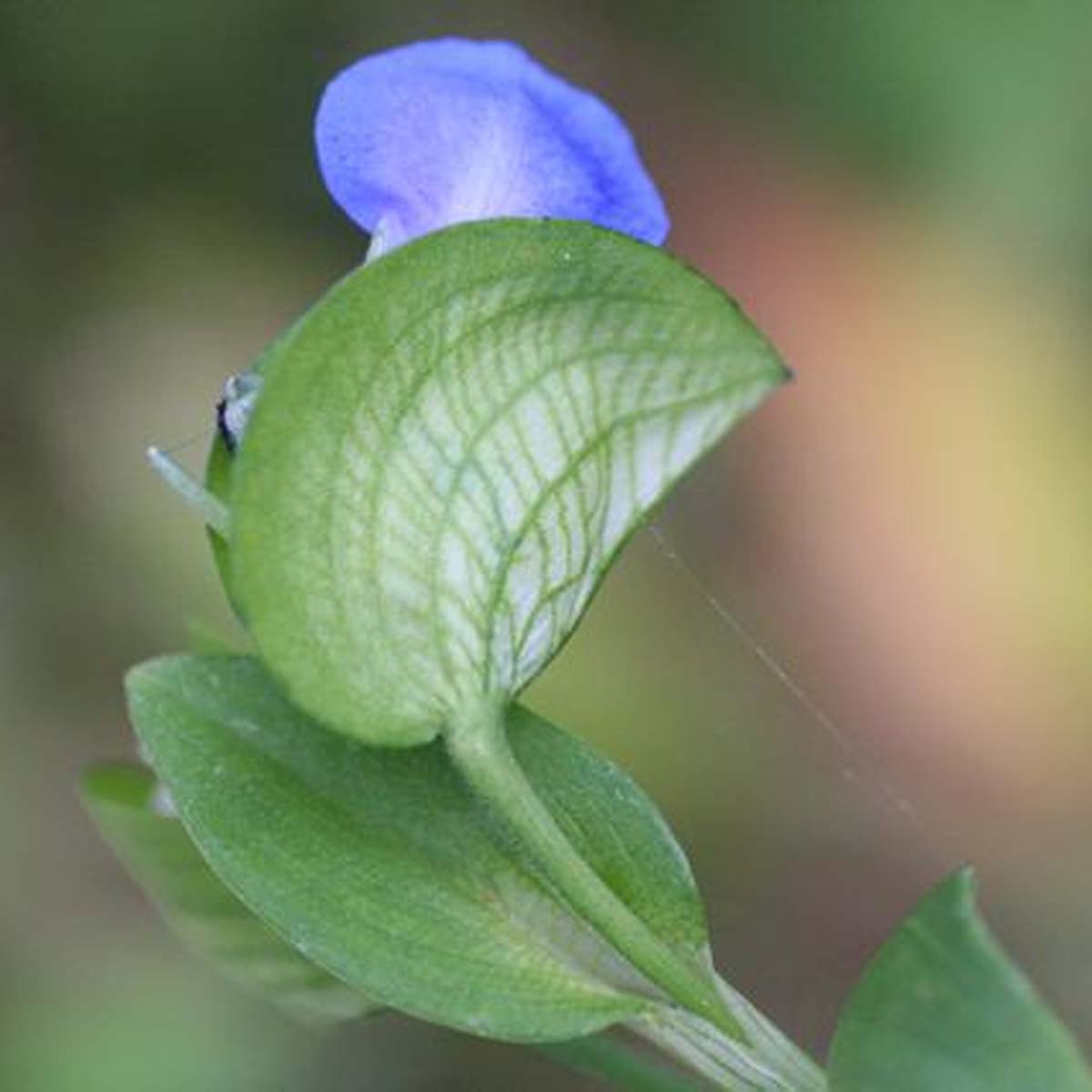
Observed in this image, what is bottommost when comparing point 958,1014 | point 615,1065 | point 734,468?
point 734,468

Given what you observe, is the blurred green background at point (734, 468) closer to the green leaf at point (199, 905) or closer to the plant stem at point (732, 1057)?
the green leaf at point (199, 905)

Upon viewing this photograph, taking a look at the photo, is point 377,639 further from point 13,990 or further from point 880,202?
point 880,202

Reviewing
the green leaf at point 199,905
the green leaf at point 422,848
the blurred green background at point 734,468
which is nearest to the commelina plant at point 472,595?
the green leaf at point 422,848

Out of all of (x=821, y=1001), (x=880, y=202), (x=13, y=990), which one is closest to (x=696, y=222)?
(x=880, y=202)

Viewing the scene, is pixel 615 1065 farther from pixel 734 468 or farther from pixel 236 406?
pixel 734 468

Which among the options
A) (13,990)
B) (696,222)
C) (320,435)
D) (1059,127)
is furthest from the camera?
(696,222)

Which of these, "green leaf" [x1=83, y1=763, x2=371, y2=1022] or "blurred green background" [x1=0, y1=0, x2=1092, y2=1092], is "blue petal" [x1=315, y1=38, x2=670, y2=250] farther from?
"blurred green background" [x1=0, y1=0, x2=1092, y2=1092]

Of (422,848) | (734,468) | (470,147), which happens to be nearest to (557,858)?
(422,848)
